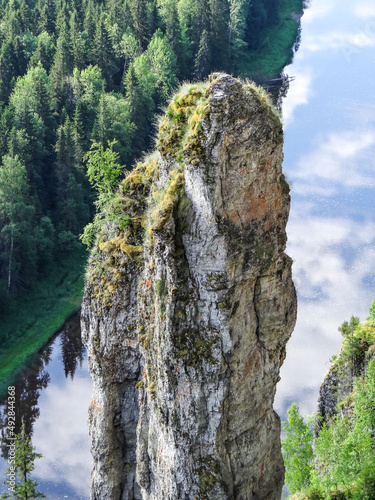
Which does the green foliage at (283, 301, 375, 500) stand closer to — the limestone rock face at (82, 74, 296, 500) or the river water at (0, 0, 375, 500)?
the limestone rock face at (82, 74, 296, 500)

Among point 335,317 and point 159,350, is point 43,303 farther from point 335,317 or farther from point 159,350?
point 159,350

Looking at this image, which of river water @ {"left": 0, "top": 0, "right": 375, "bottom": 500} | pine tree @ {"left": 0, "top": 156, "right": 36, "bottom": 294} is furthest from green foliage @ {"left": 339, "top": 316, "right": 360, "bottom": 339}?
pine tree @ {"left": 0, "top": 156, "right": 36, "bottom": 294}

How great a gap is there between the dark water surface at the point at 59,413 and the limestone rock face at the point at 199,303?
70.6ft

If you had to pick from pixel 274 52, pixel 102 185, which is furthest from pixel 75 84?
pixel 102 185

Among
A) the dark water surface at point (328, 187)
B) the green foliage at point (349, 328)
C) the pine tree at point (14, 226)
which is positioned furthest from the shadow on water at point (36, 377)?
the green foliage at point (349, 328)

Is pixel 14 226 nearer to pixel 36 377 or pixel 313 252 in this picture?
pixel 36 377

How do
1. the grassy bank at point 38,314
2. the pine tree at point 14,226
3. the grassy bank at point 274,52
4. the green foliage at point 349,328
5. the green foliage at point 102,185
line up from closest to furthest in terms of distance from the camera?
the green foliage at point 102,185, the green foliage at point 349,328, the grassy bank at point 38,314, the pine tree at point 14,226, the grassy bank at point 274,52

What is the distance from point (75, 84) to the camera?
74.4m

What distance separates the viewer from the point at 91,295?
21125 millimetres

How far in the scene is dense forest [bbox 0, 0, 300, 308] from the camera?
5972 cm

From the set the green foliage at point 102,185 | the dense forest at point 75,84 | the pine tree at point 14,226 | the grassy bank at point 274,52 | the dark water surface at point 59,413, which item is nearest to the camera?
the green foliage at point 102,185

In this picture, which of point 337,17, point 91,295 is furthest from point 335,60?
point 91,295

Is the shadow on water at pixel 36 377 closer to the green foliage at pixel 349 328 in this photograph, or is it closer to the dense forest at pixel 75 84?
the dense forest at pixel 75 84

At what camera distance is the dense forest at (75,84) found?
59.7 meters
